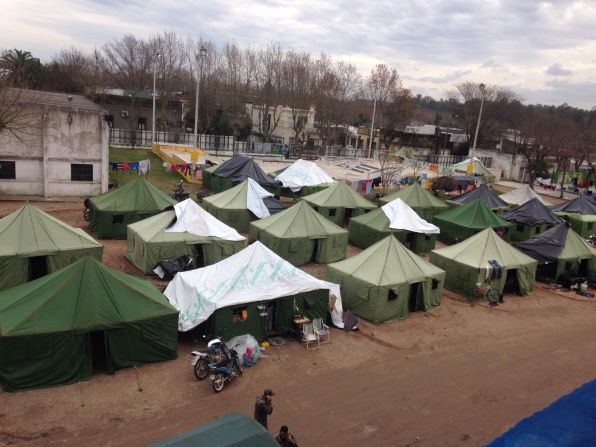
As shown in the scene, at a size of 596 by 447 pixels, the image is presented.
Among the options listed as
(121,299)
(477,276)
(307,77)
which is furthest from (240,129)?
(121,299)

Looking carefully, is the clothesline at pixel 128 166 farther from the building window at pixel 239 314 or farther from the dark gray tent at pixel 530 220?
the dark gray tent at pixel 530 220

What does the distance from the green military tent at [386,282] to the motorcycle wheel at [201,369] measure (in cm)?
610

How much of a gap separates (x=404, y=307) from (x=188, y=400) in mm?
8309

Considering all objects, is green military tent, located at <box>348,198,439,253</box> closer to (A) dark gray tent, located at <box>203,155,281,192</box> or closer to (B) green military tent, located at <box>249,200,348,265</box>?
(B) green military tent, located at <box>249,200,348,265</box>

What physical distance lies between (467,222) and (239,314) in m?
17.3

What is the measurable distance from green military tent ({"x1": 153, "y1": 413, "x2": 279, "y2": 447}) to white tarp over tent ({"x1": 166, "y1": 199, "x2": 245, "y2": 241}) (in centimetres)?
1141

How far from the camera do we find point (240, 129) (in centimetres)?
5972

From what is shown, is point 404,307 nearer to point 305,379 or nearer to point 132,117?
point 305,379

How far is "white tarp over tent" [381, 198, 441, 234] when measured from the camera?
2342 cm

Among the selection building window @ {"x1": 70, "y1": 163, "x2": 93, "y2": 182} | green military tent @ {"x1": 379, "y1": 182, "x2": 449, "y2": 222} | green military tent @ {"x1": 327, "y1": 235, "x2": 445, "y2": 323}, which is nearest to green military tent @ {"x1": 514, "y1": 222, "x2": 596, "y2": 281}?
green military tent @ {"x1": 327, "y1": 235, "x2": 445, "y2": 323}

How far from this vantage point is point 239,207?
24609mm

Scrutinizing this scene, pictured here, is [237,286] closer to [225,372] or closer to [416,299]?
[225,372]

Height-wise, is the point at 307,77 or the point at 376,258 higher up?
the point at 307,77

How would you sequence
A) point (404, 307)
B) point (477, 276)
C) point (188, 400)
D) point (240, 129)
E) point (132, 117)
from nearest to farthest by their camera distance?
point (188, 400)
point (404, 307)
point (477, 276)
point (132, 117)
point (240, 129)
